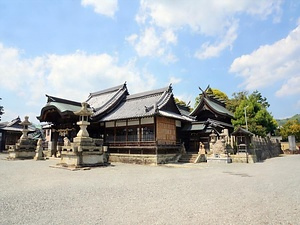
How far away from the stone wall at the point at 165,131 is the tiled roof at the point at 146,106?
2.89 ft

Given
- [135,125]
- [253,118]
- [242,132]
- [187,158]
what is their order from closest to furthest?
[242,132]
[135,125]
[187,158]
[253,118]

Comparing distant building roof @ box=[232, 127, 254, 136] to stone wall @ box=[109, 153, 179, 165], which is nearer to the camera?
stone wall @ box=[109, 153, 179, 165]

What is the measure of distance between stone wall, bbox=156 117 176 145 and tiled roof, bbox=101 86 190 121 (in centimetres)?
88

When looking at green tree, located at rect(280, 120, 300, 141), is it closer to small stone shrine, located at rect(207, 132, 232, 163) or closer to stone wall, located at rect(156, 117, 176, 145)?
small stone shrine, located at rect(207, 132, 232, 163)

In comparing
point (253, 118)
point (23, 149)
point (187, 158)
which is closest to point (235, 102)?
point (253, 118)

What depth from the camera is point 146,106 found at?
22.4 m

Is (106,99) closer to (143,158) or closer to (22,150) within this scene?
(143,158)

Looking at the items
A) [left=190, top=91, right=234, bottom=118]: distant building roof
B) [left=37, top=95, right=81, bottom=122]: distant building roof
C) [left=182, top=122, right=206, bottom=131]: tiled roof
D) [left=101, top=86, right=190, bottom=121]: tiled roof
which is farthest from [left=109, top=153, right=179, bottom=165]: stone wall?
[left=190, top=91, right=234, bottom=118]: distant building roof

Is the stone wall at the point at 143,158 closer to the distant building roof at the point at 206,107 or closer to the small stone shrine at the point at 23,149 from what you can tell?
the small stone shrine at the point at 23,149

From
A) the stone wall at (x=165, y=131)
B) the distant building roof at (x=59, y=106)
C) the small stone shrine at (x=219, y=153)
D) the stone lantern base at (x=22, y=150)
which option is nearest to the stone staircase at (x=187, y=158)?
the small stone shrine at (x=219, y=153)

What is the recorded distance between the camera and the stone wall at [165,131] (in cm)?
2084

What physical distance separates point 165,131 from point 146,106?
3.27m

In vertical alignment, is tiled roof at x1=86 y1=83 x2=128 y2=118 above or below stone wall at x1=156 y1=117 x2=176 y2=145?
above

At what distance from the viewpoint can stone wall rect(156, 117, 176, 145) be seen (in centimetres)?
2084
